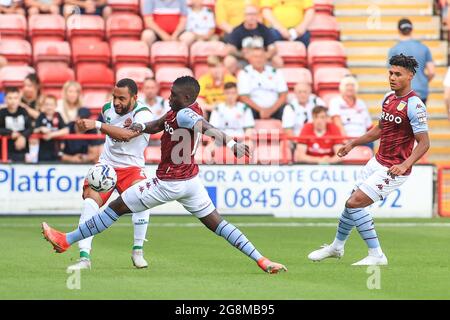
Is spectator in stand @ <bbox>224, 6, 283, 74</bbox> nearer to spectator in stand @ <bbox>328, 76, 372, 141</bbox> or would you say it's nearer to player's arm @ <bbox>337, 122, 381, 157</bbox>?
spectator in stand @ <bbox>328, 76, 372, 141</bbox>

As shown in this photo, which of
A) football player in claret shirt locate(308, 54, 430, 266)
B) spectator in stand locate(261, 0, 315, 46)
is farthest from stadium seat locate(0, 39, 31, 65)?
football player in claret shirt locate(308, 54, 430, 266)

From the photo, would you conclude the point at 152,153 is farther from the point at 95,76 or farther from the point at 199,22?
the point at 199,22

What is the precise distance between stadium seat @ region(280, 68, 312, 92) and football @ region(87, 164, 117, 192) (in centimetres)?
1010

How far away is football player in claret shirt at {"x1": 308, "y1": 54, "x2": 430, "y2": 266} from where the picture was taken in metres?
12.1

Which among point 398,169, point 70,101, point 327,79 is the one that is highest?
point 327,79

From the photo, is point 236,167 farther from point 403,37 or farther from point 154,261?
point 154,261

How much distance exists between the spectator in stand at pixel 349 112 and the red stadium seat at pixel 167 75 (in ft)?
9.02

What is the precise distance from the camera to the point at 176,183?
11391mm

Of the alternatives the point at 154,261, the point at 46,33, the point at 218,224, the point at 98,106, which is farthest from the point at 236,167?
the point at 218,224

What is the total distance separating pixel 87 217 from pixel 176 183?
47.7 inches

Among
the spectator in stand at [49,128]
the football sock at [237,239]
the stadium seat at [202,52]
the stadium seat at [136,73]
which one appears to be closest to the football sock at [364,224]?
the football sock at [237,239]

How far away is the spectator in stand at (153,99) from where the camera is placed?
64.8 ft

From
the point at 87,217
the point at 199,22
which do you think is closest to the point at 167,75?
the point at 199,22

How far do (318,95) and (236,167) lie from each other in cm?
298
